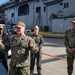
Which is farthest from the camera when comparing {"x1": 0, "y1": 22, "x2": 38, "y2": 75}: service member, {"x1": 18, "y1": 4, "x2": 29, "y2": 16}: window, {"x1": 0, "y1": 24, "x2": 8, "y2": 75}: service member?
{"x1": 18, "y1": 4, "x2": 29, "y2": 16}: window

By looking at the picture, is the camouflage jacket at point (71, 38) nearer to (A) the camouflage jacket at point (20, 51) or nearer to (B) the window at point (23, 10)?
(A) the camouflage jacket at point (20, 51)

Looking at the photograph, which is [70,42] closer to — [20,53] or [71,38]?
[71,38]

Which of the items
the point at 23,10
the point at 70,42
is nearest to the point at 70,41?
the point at 70,42

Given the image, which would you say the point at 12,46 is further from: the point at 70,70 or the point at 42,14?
the point at 42,14

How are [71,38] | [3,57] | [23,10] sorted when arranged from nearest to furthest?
[3,57], [71,38], [23,10]

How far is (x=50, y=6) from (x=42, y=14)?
10.4ft

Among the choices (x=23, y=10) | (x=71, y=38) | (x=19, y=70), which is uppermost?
(x=23, y=10)

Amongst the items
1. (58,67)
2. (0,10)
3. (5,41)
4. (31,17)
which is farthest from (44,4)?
(5,41)

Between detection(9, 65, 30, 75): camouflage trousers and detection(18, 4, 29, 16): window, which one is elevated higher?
detection(18, 4, 29, 16): window

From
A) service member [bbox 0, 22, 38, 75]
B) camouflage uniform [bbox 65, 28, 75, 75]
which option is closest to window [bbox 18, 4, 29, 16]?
camouflage uniform [bbox 65, 28, 75, 75]

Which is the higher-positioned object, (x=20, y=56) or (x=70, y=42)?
(x=70, y=42)

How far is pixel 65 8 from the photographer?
156 ft

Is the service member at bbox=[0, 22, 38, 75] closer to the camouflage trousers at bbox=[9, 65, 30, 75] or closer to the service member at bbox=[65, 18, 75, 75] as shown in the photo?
the camouflage trousers at bbox=[9, 65, 30, 75]

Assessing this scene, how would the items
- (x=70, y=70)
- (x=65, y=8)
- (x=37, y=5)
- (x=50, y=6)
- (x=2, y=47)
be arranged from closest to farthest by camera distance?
(x=2, y=47), (x=70, y=70), (x=65, y=8), (x=50, y=6), (x=37, y=5)
